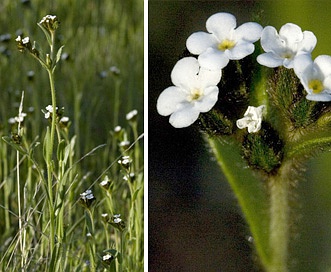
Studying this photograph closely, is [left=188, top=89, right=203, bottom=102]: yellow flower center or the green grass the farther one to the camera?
the green grass

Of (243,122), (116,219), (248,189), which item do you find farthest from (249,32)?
(116,219)

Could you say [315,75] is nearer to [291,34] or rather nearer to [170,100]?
[291,34]

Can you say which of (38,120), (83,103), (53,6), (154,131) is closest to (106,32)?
(53,6)

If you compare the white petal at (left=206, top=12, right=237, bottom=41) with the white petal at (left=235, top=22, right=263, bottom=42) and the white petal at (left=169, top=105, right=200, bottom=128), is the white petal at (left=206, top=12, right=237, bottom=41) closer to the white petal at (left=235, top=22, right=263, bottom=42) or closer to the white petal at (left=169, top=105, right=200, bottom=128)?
the white petal at (left=235, top=22, right=263, bottom=42)

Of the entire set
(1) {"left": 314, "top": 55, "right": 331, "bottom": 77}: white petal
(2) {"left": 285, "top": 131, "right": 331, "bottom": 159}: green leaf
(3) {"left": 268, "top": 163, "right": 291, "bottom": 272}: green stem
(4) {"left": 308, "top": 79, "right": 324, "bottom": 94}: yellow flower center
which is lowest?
(3) {"left": 268, "top": 163, "right": 291, "bottom": 272}: green stem

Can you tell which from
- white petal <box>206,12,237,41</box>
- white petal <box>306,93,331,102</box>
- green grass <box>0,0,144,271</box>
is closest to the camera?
white petal <box>306,93,331,102</box>

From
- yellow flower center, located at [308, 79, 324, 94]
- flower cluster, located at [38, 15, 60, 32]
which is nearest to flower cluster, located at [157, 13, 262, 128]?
yellow flower center, located at [308, 79, 324, 94]

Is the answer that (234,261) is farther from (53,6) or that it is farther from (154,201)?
(53,6)
